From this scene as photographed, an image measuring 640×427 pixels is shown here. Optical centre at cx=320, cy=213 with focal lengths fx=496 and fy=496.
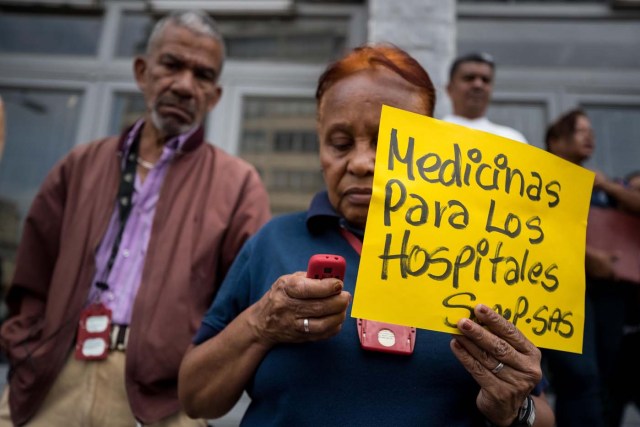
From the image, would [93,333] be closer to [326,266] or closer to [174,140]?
[174,140]

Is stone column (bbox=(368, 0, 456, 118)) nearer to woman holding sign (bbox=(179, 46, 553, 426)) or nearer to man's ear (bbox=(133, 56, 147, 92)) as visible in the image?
man's ear (bbox=(133, 56, 147, 92))

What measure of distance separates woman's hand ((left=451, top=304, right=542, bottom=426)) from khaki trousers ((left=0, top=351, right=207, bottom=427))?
99cm

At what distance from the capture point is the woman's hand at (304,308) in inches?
35.6

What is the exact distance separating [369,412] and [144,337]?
0.86m

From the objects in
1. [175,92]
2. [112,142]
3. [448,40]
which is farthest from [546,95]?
[112,142]

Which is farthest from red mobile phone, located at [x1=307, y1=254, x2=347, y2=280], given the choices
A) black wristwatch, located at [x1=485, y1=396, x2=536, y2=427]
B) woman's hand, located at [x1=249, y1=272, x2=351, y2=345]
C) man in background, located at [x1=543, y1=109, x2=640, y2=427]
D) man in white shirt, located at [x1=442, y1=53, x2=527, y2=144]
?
man in white shirt, located at [x1=442, y1=53, x2=527, y2=144]

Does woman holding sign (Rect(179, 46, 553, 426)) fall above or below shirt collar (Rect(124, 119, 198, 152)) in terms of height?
below

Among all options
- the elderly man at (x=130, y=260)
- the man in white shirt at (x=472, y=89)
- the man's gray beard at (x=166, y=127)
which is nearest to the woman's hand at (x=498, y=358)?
the elderly man at (x=130, y=260)

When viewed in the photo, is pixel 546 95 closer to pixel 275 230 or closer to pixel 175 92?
pixel 175 92

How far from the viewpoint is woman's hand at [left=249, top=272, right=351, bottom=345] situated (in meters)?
0.90

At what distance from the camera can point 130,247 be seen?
1738 mm

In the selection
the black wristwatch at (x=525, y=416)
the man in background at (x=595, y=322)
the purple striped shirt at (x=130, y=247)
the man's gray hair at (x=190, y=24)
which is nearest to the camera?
the black wristwatch at (x=525, y=416)

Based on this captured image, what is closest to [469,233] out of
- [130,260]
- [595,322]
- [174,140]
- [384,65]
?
[384,65]

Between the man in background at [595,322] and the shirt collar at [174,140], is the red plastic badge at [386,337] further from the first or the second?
the man in background at [595,322]
